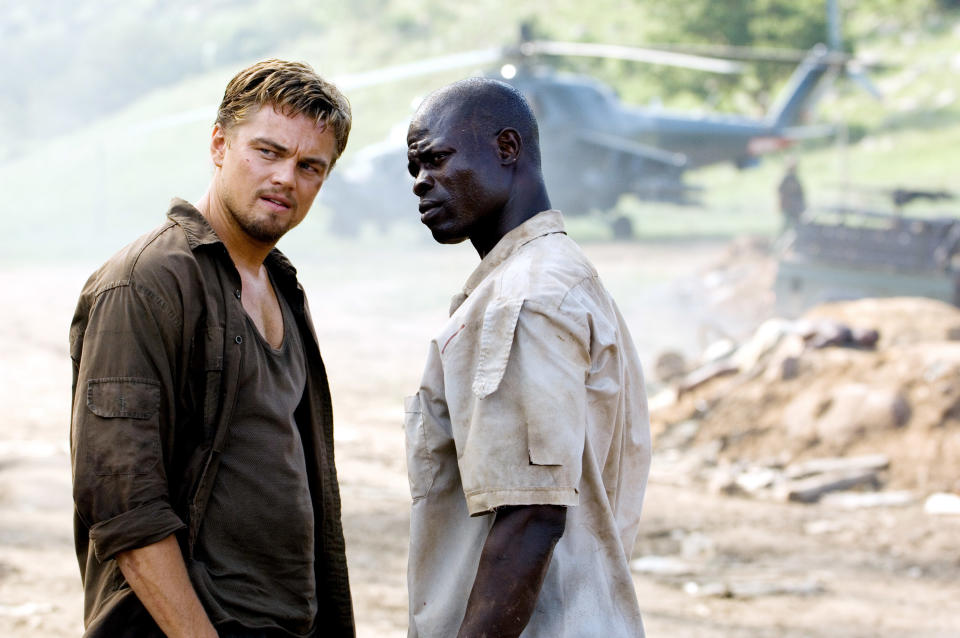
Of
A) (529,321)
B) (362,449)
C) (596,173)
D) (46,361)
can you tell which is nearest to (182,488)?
(529,321)

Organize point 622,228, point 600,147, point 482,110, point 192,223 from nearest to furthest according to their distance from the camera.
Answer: point 482,110, point 192,223, point 600,147, point 622,228

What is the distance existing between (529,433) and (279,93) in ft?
3.09

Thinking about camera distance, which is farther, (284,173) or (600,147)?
(600,147)

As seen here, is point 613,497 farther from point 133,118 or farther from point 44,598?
point 133,118

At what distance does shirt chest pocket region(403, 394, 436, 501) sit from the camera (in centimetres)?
181

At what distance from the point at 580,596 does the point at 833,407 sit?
26.1 ft

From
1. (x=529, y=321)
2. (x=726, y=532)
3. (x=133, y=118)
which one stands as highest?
(x=133, y=118)

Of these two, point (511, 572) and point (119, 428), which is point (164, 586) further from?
point (511, 572)

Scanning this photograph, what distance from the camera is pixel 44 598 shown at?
5375 millimetres

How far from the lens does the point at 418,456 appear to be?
1.82 meters

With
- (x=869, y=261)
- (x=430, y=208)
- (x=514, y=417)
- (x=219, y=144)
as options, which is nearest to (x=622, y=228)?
(x=869, y=261)

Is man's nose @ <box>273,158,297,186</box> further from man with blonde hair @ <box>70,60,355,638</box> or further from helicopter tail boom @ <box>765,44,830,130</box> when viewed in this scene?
helicopter tail boom @ <box>765,44,830,130</box>

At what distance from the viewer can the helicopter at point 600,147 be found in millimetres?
20438

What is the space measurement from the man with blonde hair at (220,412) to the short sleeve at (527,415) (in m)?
0.58
